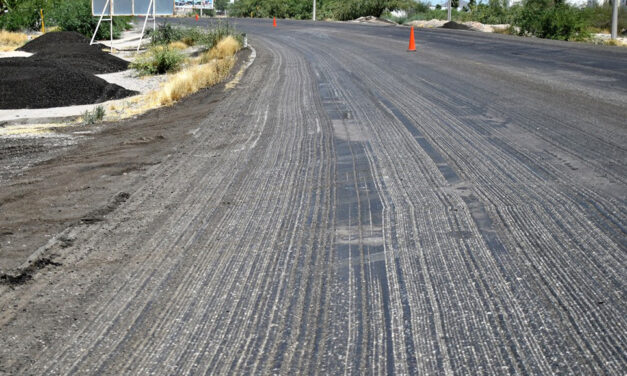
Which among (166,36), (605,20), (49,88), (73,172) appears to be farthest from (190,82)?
(605,20)

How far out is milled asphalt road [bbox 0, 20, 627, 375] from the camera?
3768 mm

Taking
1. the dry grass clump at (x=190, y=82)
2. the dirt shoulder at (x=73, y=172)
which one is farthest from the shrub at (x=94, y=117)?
the dry grass clump at (x=190, y=82)

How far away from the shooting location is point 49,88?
17203mm

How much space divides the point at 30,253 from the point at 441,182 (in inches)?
159

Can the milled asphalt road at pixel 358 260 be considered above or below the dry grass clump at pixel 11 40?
below

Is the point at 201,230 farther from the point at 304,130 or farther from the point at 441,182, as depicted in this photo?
the point at 304,130

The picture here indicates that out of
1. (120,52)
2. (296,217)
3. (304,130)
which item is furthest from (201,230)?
(120,52)

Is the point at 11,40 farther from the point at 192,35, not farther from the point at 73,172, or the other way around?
the point at 73,172

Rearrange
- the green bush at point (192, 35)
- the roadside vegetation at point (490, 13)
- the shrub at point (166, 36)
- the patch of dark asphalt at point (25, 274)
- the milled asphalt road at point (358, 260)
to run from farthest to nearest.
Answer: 1. the roadside vegetation at point (490, 13)
2. the shrub at point (166, 36)
3. the green bush at point (192, 35)
4. the patch of dark asphalt at point (25, 274)
5. the milled asphalt road at point (358, 260)

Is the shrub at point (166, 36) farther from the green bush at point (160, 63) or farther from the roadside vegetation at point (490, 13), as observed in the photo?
the roadside vegetation at point (490, 13)

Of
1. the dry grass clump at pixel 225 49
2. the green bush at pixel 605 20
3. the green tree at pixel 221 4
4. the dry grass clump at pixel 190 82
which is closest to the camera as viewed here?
the dry grass clump at pixel 190 82

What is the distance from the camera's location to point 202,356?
12.3ft

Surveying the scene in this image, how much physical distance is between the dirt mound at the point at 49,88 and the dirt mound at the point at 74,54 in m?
4.03

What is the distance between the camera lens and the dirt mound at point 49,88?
1644cm
